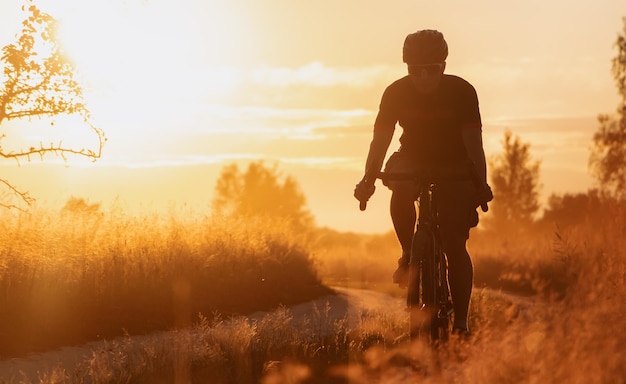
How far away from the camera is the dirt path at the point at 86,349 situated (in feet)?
30.3

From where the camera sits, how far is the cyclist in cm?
805

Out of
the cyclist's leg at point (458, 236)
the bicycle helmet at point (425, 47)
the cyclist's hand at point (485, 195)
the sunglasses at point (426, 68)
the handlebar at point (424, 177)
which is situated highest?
the bicycle helmet at point (425, 47)

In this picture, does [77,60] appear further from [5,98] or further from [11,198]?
[11,198]

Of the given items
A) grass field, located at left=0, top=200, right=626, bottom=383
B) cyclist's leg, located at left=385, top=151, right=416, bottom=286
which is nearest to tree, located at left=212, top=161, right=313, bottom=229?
grass field, located at left=0, top=200, right=626, bottom=383

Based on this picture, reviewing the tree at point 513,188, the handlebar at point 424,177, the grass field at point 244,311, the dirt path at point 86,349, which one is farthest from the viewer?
the tree at point 513,188

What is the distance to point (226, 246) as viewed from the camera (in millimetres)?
17484

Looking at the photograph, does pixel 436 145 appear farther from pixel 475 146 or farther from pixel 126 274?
pixel 126 274

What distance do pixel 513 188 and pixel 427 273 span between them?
44.6 m

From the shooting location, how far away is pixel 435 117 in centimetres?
823

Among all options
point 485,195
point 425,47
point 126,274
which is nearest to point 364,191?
point 485,195

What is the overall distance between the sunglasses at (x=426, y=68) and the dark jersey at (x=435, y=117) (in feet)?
0.43

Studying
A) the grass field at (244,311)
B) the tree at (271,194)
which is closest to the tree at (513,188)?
the tree at (271,194)

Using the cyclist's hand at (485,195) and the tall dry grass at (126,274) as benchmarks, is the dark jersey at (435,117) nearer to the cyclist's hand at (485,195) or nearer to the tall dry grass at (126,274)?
the cyclist's hand at (485,195)

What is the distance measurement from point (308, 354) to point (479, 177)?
111 inches
